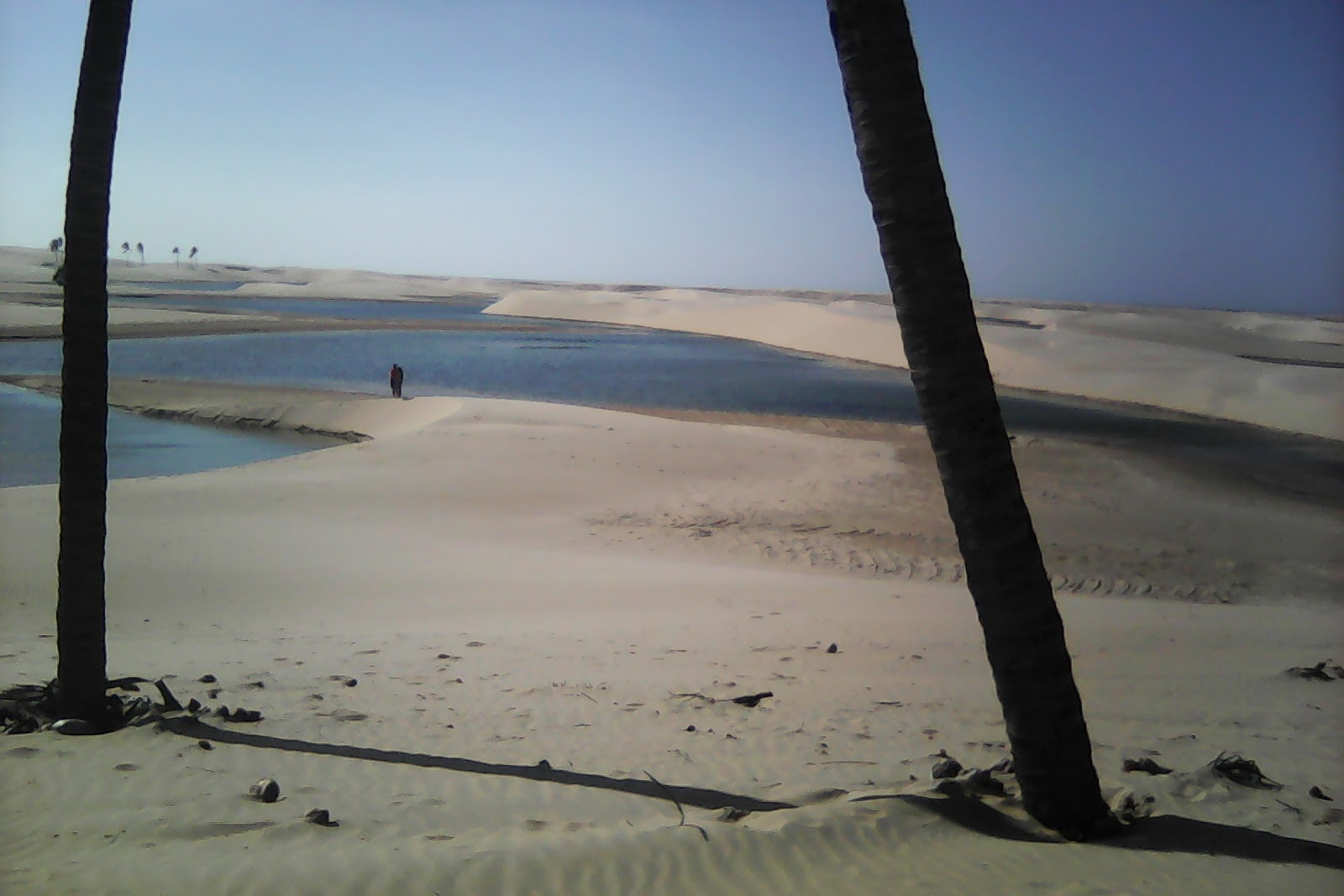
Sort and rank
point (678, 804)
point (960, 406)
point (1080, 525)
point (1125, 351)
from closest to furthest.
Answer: point (960, 406)
point (678, 804)
point (1080, 525)
point (1125, 351)

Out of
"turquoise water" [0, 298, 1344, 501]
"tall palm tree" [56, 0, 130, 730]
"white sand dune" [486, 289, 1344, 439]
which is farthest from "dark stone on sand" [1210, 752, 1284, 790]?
"white sand dune" [486, 289, 1344, 439]

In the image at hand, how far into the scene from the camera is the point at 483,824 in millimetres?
4152

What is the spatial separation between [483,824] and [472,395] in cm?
2664

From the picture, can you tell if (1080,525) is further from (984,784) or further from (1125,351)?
(1125,351)

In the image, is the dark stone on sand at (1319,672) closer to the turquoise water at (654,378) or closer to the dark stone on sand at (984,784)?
the dark stone on sand at (984,784)

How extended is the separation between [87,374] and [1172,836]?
5561mm

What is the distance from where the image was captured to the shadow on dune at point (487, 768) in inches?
183

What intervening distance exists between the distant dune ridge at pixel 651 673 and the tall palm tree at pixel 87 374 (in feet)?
1.44

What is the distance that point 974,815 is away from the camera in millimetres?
4258

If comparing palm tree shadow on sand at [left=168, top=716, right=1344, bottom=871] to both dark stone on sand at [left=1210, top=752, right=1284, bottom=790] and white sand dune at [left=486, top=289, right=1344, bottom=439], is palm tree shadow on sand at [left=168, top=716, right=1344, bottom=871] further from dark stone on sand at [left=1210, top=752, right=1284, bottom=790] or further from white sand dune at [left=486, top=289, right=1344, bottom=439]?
white sand dune at [left=486, top=289, right=1344, bottom=439]

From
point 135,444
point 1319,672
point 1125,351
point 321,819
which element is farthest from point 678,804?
point 1125,351

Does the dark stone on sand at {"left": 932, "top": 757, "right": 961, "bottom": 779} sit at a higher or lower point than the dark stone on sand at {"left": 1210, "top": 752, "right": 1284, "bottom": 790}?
lower

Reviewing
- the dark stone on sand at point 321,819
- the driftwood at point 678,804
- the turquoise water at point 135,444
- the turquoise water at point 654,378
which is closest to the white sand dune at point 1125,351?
the turquoise water at point 654,378

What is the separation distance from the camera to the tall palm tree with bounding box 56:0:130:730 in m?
5.11
